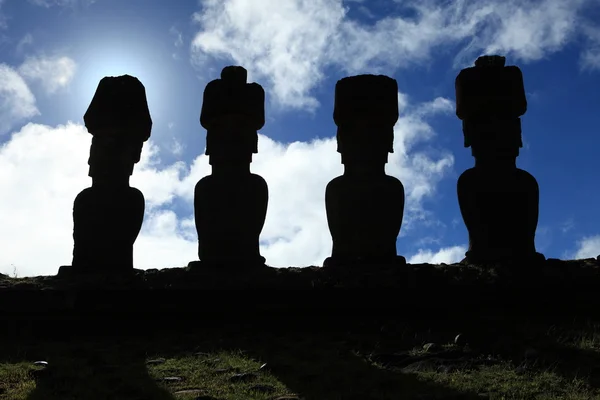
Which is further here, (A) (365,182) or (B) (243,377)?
(A) (365,182)

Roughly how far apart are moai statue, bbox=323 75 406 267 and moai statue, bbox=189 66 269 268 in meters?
1.17

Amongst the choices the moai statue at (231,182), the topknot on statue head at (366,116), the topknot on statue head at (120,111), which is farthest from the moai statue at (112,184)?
the topknot on statue head at (366,116)

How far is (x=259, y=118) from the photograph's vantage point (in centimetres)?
1168

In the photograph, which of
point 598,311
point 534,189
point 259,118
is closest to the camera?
point 598,311

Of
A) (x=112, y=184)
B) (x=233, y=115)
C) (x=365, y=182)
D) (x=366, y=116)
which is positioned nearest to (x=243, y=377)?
(x=365, y=182)

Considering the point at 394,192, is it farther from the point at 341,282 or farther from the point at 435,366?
the point at 435,366

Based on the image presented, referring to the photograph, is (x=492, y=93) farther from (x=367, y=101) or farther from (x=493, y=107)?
(x=367, y=101)

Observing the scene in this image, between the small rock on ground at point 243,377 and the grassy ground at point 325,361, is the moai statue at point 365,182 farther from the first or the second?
the small rock on ground at point 243,377

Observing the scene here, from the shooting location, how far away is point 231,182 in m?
11.3

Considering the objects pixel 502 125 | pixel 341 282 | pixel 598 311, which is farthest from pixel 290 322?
pixel 502 125

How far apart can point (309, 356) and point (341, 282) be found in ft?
7.37

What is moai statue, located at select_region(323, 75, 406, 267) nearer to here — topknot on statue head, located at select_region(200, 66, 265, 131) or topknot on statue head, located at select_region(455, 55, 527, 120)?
topknot on statue head, located at select_region(455, 55, 527, 120)

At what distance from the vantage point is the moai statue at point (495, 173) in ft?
34.5

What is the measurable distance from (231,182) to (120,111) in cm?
235
